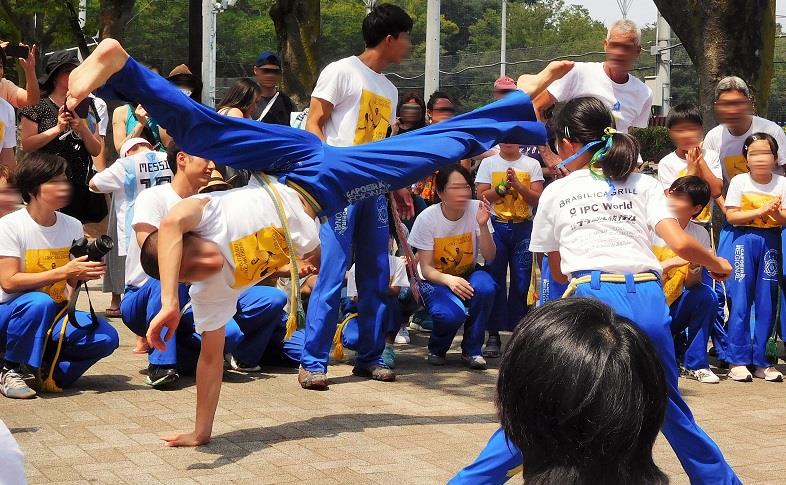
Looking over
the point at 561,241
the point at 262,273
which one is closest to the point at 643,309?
the point at 561,241

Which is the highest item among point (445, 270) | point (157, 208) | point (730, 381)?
point (157, 208)

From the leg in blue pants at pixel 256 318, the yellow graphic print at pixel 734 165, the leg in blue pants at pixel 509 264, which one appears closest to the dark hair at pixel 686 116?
the yellow graphic print at pixel 734 165

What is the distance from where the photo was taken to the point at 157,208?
6582 mm

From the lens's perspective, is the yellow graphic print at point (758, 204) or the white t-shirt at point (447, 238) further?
the white t-shirt at point (447, 238)

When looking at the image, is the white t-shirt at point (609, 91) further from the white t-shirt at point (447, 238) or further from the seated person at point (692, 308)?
the white t-shirt at point (447, 238)

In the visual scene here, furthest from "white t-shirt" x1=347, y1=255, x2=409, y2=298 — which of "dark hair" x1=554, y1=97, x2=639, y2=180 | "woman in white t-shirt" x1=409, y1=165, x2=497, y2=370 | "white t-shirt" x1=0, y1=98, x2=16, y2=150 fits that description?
"dark hair" x1=554, y1=97, x2=639, y2=180

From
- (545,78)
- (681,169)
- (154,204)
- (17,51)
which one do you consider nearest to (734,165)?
(681,169)

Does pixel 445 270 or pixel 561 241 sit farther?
pixel 445 270

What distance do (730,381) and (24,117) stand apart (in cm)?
546

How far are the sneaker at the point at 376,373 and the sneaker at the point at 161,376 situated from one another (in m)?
1.20

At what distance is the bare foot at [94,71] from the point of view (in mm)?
4805

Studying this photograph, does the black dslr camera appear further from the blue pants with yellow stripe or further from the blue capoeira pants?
the blue pants with yellow stripe

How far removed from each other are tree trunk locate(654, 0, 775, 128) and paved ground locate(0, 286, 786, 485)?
2963mm

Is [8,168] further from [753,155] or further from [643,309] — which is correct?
[753,155]
